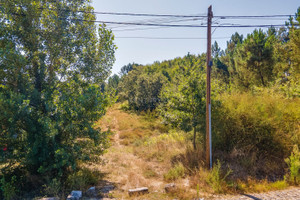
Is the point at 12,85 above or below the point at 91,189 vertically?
above

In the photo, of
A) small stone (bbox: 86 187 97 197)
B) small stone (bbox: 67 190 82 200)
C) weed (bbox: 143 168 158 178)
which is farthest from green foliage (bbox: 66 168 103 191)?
weed (bbox: 143 168 158 178)

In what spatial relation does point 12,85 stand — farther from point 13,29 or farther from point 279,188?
point 279,188

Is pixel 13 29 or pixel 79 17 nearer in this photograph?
pixel 13 29

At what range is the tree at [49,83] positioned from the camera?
227 inches

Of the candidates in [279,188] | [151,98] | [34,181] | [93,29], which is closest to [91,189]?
[34,181]

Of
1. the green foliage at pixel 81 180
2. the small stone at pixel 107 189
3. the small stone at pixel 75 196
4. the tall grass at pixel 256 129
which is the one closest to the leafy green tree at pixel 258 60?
the tall grass at pixel 256 129

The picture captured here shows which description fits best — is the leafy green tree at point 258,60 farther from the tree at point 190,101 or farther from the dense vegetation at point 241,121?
the tree at point 190,101

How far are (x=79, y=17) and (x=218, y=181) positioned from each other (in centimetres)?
910

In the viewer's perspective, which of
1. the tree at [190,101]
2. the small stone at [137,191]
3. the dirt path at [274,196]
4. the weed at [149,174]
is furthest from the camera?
the tree at [190,101]

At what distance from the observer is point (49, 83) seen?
7125 mm

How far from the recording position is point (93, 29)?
8023 mm

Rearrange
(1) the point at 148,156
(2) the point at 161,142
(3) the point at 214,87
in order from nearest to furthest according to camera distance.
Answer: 1. (3) the point at 214,87
2. (1) the point at 148,156
3. (2) the point at 161,142

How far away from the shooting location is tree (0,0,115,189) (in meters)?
5.75

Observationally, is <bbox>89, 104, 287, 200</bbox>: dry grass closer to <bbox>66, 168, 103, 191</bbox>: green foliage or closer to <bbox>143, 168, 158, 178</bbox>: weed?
<bbox>143, 168, 158, 178</bbox>: weed
